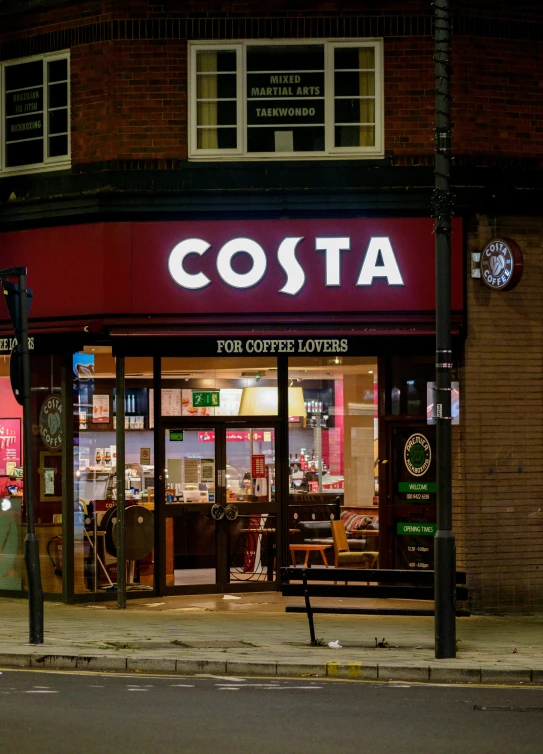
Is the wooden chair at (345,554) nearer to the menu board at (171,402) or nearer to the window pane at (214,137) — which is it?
the menu board at (171,402)

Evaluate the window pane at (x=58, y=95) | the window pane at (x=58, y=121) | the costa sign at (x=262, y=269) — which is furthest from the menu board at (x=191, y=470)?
the window pane at (x=58, y=95)

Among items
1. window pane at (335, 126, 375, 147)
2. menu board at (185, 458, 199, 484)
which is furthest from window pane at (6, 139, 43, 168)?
menu board at (185, 458, 199, 484)

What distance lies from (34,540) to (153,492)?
394 cm

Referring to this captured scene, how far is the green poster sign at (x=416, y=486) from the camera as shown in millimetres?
16828

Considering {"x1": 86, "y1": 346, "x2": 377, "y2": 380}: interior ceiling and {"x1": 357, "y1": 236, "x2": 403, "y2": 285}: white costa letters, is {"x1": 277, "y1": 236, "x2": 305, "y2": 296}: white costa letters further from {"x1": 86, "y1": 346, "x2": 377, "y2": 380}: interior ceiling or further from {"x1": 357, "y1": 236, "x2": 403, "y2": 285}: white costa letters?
{"x1": 86, "y1": 346, "x2": 377, "y2": 380}: interior ceiling

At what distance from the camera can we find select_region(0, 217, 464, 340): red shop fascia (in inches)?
643

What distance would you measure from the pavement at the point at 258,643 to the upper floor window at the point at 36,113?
19.4ft

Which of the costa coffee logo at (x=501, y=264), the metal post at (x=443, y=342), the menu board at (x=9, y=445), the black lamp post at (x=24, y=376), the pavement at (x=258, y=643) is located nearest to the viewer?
the pavement at (x=258, y=643)

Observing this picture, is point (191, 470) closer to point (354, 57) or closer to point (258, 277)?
point (258, 277)

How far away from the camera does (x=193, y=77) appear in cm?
1656

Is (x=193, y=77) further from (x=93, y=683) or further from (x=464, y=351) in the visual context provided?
(x=93, y=683)

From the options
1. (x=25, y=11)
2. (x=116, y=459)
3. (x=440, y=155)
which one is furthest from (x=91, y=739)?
(x=25, y=11)

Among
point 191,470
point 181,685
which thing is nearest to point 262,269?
point 191,470

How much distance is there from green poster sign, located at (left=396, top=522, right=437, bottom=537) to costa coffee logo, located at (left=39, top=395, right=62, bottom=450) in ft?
15.1
